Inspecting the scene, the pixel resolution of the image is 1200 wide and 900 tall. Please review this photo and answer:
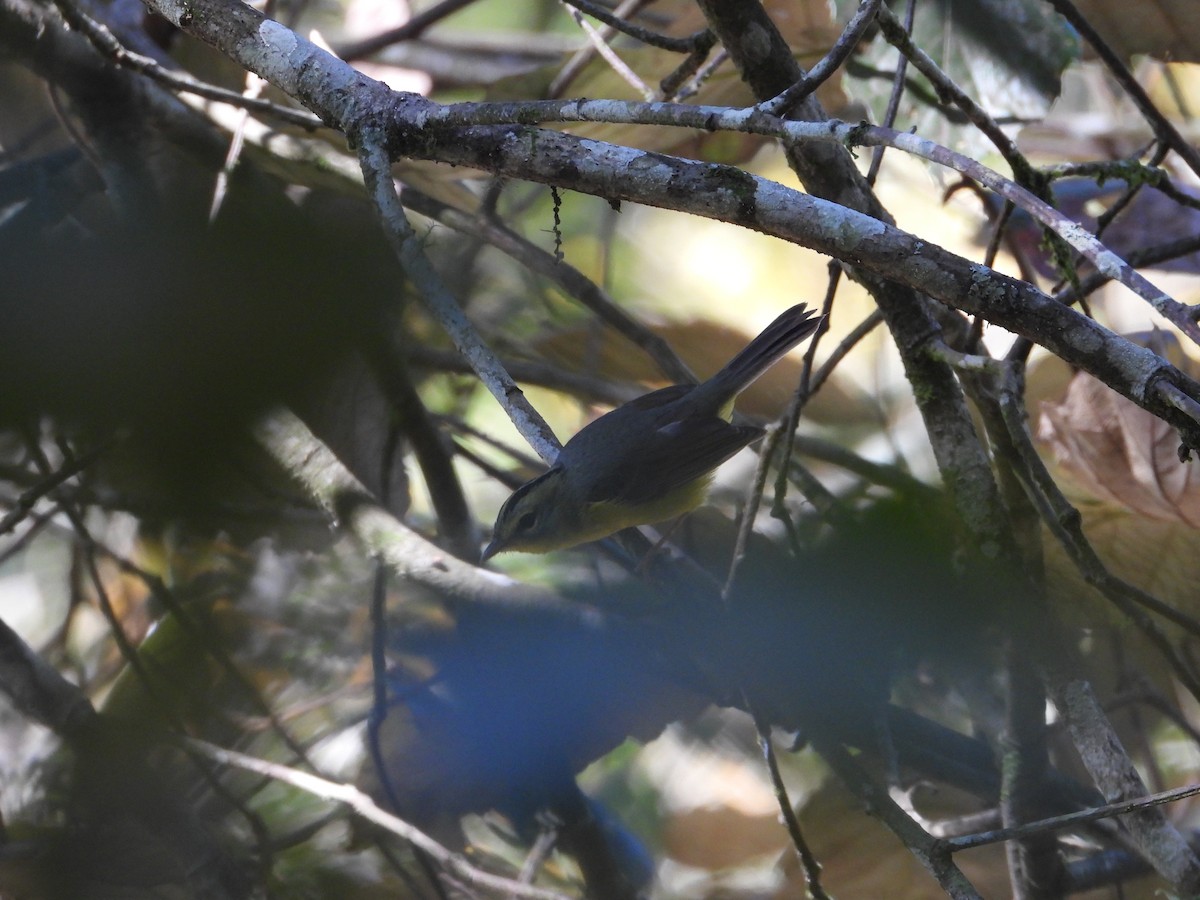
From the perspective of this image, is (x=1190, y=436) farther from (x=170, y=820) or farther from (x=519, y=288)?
(x=519, y=288)

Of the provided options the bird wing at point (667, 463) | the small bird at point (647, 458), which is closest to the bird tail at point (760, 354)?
the small bird at point (647, 458)

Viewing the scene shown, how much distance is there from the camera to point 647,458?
2.83 m

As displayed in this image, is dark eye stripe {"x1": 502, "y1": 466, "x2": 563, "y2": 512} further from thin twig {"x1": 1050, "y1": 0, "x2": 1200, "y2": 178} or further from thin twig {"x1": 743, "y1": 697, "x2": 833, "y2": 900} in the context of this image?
thin twig {"x1": 1050, "y1": 0, "x2": 1200, "y2": 178}

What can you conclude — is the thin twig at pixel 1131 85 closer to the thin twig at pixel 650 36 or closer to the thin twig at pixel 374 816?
the thin twig at pixel 650 36

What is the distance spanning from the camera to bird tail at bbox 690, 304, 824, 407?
2832mm

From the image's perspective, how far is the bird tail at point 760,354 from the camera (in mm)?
2832

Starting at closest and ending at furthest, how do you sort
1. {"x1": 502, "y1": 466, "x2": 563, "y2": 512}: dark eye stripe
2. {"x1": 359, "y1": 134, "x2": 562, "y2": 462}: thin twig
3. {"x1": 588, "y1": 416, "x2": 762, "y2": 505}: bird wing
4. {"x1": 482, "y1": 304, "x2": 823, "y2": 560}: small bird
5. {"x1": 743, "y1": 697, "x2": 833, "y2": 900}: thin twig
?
1. {"x1": 359, "y1": 134, "x2": 562, "y2": 462}: thin twig
2. {"x1": 743, "y1": 697, "x2": 833, "y2": 900}: thin twig
3. {"x1": 502, "y1": 466, "x2": 563, "y2": 512}: dark eye stripe
4. {"x1": 482, "y1": 304, "x2": 823, "y2": 560}: small bird
5. {"x1": 588, "y1": 416, "x2": 762, "y2": 505}: bird wing

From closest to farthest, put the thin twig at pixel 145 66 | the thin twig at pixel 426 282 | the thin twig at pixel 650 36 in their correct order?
the thin twig at pixel 426 282 < the thin twig at pixel 650 36 < the thin twig at pixel 145 66

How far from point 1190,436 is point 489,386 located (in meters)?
0.99

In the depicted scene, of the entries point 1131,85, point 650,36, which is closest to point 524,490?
point 650,36

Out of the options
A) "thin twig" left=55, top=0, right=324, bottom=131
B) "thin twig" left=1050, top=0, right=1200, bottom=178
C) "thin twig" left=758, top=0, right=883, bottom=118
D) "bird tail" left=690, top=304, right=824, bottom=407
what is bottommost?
"thin twig" left=758, top=0, right=883, bottom=118

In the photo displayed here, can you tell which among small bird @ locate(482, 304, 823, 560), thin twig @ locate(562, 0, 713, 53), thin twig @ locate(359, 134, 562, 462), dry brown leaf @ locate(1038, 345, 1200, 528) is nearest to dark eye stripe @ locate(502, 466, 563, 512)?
small bird @ locate(482, 304, 823, 560)

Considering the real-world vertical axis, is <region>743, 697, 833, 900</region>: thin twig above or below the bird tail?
below

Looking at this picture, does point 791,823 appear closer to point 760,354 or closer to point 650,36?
point 760,354
